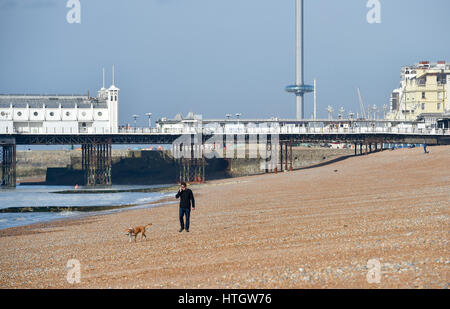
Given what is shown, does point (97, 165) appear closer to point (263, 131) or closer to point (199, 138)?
point (199, 138)

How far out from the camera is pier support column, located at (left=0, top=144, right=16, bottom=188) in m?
82.2

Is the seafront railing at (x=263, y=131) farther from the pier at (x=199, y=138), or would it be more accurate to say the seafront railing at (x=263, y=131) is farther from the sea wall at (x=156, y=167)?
the sea wall at (x=156, y=167)

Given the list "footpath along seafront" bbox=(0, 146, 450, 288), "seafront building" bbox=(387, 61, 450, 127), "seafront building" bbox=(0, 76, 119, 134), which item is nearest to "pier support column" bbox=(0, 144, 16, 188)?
"seafront building" bbox=(0, 76, 119, 134)

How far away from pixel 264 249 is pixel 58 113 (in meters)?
80.6

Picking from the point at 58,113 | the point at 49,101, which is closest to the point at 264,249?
the point at 58,113

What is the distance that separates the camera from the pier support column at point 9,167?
270ft

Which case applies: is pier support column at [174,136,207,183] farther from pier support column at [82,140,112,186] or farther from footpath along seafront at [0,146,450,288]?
footpath along seafront at [0,146,450,288]

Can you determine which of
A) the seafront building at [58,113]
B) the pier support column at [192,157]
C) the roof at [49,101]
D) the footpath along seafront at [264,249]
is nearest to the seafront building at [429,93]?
the pier support column at [192,157]

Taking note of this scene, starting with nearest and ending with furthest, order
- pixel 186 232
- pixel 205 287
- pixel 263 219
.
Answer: pixel 205 287, pixel 186 232, pixel 263 219

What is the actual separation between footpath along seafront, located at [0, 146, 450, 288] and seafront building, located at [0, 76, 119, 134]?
65872mm

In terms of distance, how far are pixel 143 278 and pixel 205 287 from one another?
6.47ft

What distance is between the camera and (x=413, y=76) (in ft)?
384
